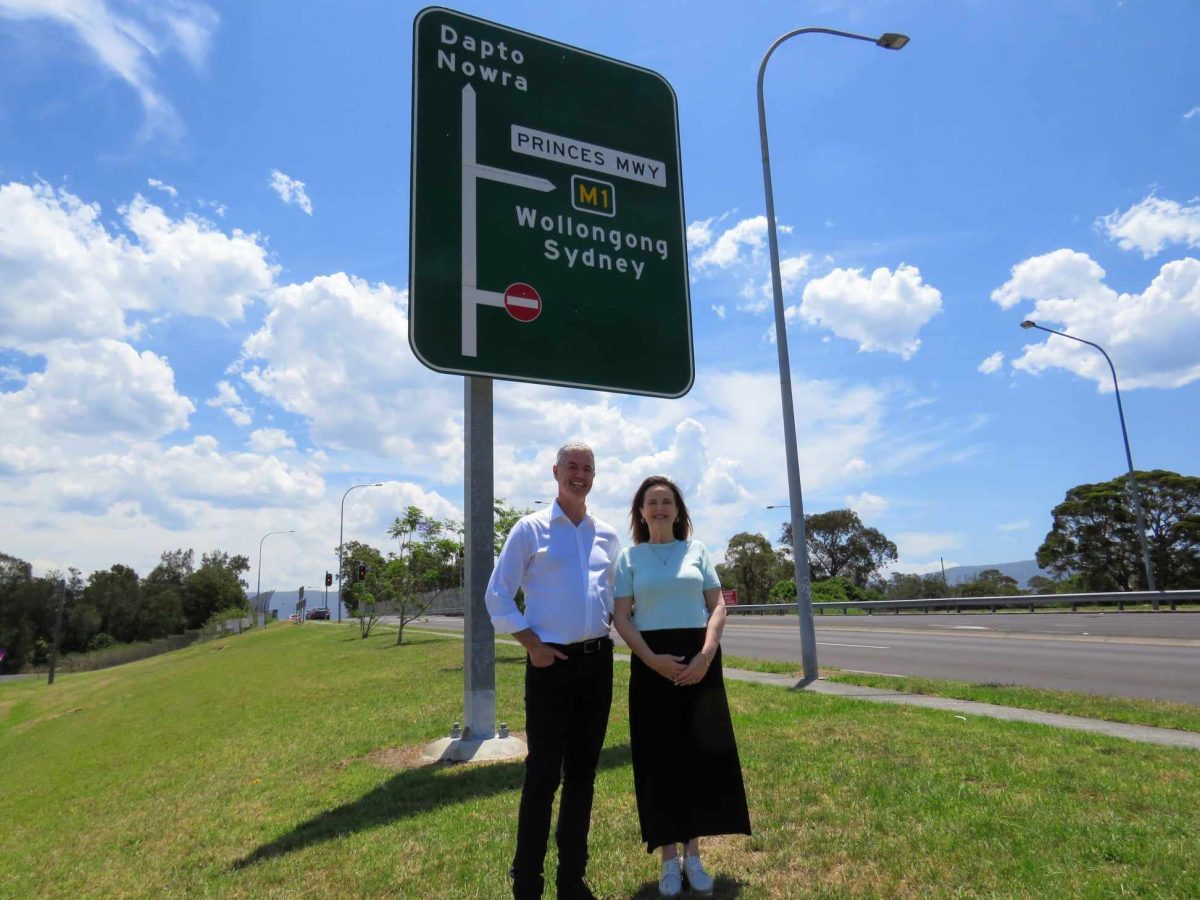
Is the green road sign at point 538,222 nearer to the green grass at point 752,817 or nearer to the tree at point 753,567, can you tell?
the green grass at point 752,817

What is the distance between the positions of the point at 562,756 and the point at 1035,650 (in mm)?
13676

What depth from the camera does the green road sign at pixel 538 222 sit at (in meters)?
6.27

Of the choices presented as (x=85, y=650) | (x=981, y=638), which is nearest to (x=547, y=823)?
(x=981, y=638)

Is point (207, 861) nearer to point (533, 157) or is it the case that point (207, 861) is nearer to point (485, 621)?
point (485, 621)

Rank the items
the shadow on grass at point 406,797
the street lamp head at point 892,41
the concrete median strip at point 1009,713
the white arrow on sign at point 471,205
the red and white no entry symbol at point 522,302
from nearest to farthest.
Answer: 1. the shadow on grass at point 406,797
2. the concrete median strip at point 1009,713
3. the white arrow on sign at point 471,205
4. the red and white no entry symbol at point 522,302
5. the street lamp head at point 892,41

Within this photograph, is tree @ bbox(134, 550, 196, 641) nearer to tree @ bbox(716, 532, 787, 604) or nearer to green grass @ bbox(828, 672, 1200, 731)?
tree @ bbox(716, 532, 787, 604)

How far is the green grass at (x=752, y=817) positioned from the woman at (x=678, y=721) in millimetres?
117

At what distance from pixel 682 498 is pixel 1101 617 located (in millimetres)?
23661

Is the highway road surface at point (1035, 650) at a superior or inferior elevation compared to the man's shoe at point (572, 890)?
inferior

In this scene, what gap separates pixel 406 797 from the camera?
16.5ft

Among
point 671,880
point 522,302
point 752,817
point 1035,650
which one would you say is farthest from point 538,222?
point 1035,650

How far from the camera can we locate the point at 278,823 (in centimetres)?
477

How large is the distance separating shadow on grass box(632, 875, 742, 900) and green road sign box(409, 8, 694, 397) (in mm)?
4075

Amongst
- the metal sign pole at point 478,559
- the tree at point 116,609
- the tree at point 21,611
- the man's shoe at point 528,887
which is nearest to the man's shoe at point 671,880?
the man's shoe at point 528,887
